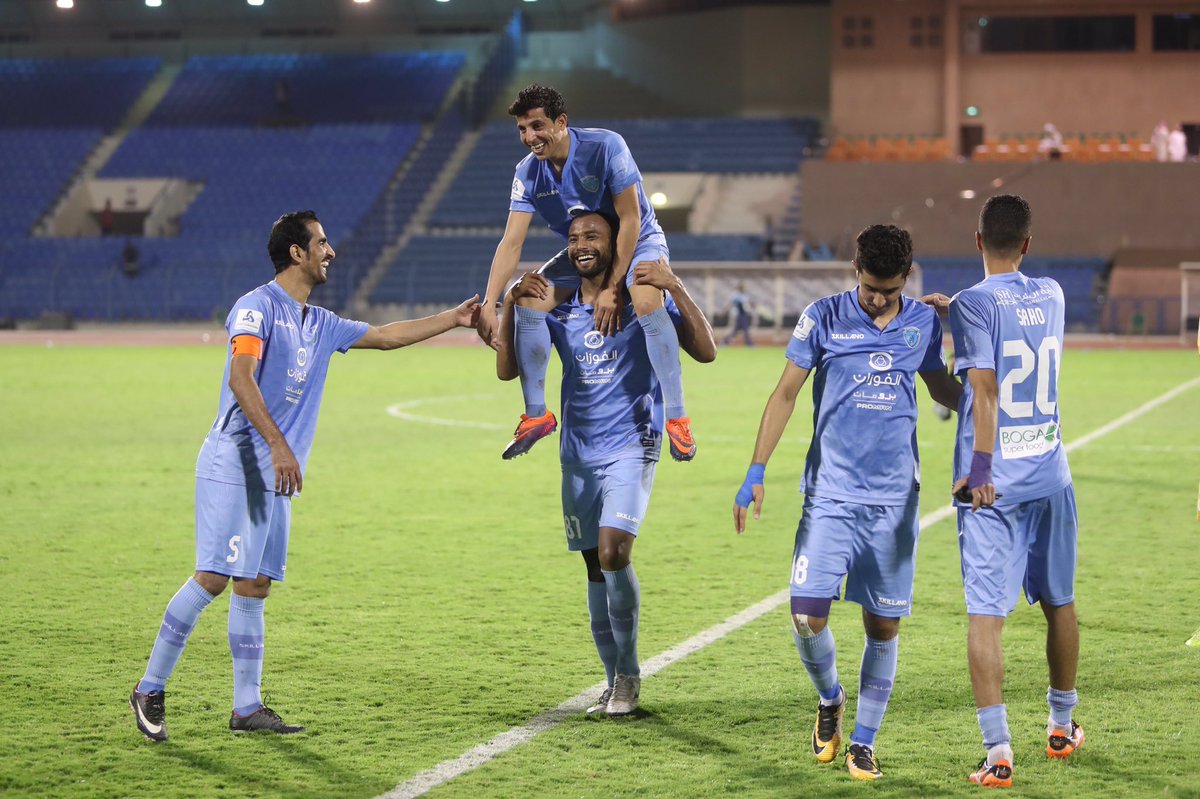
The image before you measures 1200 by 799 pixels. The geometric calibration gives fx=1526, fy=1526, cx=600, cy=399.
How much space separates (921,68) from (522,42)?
559 inches

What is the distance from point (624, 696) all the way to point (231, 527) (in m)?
1.81

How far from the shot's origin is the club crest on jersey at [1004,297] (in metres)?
5.56

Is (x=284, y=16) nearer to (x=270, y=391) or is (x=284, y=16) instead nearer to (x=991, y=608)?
(x=270, y=391)

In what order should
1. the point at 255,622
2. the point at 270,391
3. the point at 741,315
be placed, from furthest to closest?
the point at 741,315
the point at 255,622
the point at 270,391

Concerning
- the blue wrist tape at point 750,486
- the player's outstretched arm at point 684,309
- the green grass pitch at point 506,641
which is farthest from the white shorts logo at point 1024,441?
the player's outstretched arm at point 684,309

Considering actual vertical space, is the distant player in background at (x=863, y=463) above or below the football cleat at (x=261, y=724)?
above

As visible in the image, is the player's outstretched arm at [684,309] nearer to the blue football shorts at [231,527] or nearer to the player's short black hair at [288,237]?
the player's short black hair at [288,237]

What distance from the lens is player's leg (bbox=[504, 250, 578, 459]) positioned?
22.2 ft

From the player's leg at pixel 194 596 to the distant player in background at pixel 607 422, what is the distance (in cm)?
146

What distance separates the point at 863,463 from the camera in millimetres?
5648

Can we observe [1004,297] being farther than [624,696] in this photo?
No

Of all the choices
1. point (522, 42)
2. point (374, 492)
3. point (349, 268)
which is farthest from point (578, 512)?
point (522, 42)

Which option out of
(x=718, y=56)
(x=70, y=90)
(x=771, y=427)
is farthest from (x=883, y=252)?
(x=70, y=90)

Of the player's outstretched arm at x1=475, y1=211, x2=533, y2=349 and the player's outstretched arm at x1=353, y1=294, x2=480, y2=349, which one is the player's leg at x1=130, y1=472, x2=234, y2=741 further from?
the player's outstretched arm at x1=475, y1=211, x2=533, y2=349
